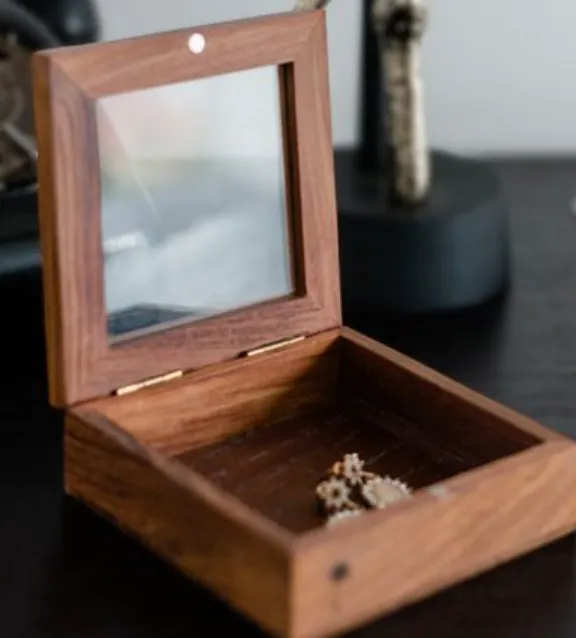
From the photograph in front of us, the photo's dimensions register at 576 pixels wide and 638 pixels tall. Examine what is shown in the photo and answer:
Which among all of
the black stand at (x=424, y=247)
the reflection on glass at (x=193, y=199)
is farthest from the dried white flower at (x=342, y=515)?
the black stand at (x=424, y=247)

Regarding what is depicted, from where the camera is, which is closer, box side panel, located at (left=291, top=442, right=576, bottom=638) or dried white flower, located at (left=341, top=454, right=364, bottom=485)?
box side panel, located at (left=291, top=442, right=576, bottom=638)

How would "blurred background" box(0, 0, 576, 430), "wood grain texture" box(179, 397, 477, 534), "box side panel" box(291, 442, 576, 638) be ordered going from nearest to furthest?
1. "box side panel" box(291, 442, 576, 638)
2. "wood grain texture" box(179, 397, 477, 534)
3. "blurred background" box(0, 0, 576, 430)

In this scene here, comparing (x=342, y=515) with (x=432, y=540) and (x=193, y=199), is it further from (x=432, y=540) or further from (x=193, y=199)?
(x=193, y=199)

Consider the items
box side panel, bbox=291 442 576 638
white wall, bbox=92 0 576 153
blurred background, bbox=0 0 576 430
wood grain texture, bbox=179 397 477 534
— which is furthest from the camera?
white wall, bbox=92 0 576 153

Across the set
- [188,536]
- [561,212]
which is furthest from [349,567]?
[561,212]

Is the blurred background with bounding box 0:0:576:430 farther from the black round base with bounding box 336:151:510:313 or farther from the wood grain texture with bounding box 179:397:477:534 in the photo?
the wood grain texture with bounding box 179:397:477:534

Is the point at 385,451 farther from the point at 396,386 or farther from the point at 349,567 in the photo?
the point at 349,567

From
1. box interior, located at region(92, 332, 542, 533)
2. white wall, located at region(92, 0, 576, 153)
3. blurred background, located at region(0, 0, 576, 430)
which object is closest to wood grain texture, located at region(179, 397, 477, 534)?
box interior, located at region(92, 332, 542, 533)
